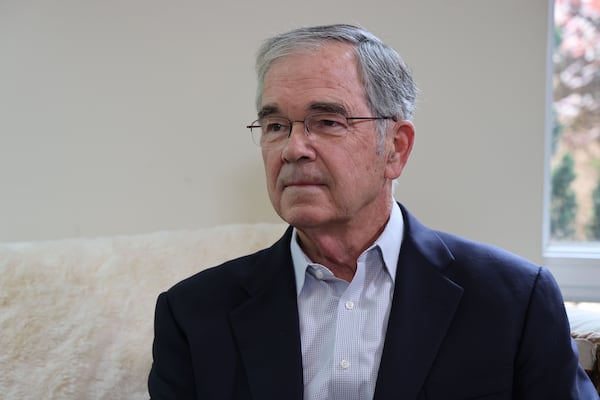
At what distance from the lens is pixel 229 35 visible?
1938 mm

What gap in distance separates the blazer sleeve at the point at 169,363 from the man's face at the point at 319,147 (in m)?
0.37

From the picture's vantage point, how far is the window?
1947 millimetres

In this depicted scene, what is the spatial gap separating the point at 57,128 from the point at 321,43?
109 centimetres

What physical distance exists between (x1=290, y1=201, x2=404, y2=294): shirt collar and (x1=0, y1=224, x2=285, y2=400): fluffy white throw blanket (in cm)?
38

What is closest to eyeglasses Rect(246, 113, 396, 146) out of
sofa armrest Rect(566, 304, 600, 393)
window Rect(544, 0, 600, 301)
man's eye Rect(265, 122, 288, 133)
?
man's eye Rect(265, 122, 288, 133)

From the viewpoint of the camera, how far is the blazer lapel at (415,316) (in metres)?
1.16

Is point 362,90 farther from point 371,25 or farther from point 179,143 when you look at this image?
point 179,143

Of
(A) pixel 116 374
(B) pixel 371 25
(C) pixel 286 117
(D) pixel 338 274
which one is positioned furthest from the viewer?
(B) pixel 371 25

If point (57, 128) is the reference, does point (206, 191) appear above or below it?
below

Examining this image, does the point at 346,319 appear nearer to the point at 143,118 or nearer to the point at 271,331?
the point at 271,331

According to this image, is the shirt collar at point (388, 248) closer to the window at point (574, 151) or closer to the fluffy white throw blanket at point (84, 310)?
the fluffy white throw blanket at point (84, 310)

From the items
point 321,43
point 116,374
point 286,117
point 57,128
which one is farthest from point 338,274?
point 57,128

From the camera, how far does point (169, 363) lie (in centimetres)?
134

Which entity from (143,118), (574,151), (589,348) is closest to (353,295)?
(589,348)
